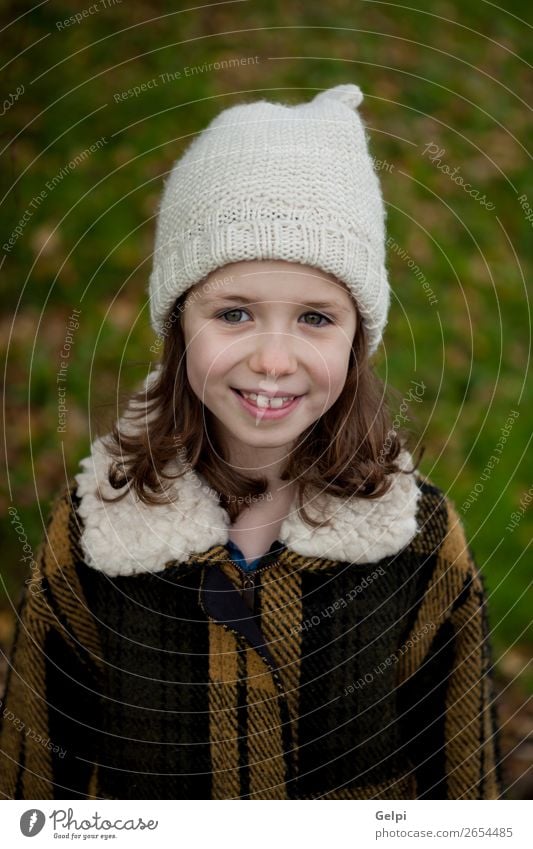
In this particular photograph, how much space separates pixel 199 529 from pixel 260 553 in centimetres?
13

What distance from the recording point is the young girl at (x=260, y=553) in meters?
→ 1.29

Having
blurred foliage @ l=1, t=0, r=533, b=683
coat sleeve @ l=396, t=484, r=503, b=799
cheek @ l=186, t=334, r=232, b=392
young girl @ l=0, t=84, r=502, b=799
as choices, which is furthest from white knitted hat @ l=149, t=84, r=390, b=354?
blurred foliage @ l=1, t=0, r=533, b=683

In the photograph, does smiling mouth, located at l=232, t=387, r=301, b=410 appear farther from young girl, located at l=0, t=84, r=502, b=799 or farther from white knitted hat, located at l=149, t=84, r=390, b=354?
white knitted hat, located at l=149, t=84, r=390, b=354

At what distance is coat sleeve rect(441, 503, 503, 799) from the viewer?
1.53 metres

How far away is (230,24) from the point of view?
4.14m

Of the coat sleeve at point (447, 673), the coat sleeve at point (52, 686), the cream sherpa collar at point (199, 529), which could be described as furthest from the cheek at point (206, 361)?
the coat sleeve at point (447, 673)

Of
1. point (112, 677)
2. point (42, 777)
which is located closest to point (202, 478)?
point (112, 677)

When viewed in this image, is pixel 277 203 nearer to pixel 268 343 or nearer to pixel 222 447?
pixel 268 343

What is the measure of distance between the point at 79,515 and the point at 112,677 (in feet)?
1.02

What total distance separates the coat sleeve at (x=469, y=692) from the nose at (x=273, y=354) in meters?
0.49

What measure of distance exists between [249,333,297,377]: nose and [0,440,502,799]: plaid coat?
30 cm

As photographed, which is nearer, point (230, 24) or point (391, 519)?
point (391, 519)

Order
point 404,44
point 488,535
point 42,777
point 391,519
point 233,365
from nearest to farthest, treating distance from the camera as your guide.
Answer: point 233,365 < point 391,519 < point 42,777 < point 488,535 < point 404,44

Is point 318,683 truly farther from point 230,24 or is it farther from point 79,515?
point 230,24
